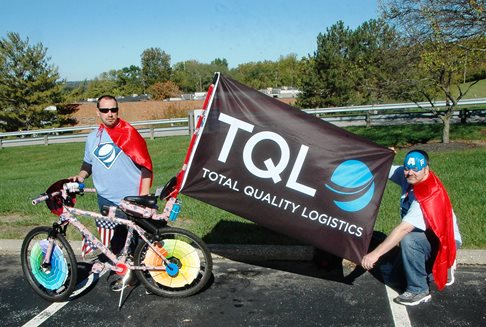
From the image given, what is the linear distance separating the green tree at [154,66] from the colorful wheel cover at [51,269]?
7952cm

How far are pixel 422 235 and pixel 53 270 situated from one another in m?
3.40

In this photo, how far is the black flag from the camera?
14.5 feet

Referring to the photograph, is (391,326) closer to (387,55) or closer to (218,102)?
(218,102)

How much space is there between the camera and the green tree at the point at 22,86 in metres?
38.4

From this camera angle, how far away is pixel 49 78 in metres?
40.1

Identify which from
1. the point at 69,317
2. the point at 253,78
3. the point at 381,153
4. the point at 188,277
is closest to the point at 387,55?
the point at 381,153

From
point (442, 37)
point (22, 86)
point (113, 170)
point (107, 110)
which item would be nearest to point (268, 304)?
point (113, 170)

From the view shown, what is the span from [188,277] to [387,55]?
402 inches

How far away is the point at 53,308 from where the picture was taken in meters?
4.55

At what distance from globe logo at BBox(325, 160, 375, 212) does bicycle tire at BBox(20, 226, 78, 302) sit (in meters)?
2.50

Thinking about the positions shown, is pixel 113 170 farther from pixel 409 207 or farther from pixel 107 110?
pixel 409 207

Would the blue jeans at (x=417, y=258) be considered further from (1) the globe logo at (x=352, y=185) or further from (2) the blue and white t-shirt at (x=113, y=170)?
(2) the blue and white t-shirt at (x=113, y=170)

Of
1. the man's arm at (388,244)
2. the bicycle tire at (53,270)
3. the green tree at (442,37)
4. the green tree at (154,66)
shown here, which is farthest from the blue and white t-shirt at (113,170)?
the green tree at (154,66)

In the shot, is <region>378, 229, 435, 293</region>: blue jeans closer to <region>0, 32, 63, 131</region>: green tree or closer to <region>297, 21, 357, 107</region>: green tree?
<region>297, 21, 357, 107</region>: green tree
